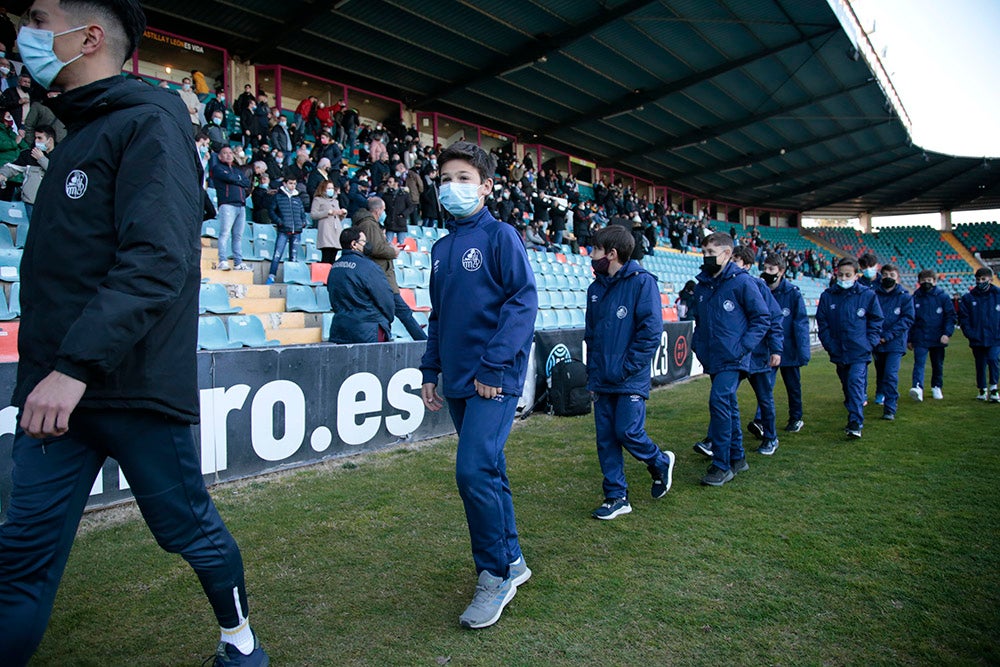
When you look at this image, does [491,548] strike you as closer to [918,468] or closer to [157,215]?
[157,215]

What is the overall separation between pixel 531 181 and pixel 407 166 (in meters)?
6.08

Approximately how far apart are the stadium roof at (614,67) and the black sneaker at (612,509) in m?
14.0

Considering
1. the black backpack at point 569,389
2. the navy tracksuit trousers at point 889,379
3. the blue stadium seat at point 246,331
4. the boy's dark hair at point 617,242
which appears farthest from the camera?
the black backpack at point 569,389

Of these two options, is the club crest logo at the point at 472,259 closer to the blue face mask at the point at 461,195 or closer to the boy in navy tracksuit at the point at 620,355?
the blue face mask at the point at 461,195

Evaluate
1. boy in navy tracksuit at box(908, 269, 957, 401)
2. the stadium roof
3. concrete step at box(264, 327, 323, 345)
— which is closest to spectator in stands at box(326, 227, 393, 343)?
concrete step at box(264, 327, 323, 345)

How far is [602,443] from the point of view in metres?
4.08

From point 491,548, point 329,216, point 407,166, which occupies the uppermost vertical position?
point 407,166

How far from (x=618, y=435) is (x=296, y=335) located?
19.0ft

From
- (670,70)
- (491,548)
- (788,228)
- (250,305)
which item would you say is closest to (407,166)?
(250,305)

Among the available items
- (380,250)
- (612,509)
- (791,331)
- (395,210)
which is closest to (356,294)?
(380,250)

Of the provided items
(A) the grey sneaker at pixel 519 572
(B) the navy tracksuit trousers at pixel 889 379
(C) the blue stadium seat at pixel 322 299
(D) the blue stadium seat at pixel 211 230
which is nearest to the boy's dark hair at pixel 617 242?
(A) the grey sneaker at pixel 519 572

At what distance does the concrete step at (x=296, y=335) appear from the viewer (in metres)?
8.30

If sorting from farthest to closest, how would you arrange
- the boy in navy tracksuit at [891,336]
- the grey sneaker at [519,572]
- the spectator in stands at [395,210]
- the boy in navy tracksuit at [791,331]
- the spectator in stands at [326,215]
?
the spectator in stands at [395,210]
the spectator in stands at [326,215]
the boy in navy tracksuit at [891,336]
the boy in navy tracksuit at [791,331]
the grey sneaker at [519,572]

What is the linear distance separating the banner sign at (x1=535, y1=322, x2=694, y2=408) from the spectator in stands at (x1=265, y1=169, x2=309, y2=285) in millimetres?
4499
